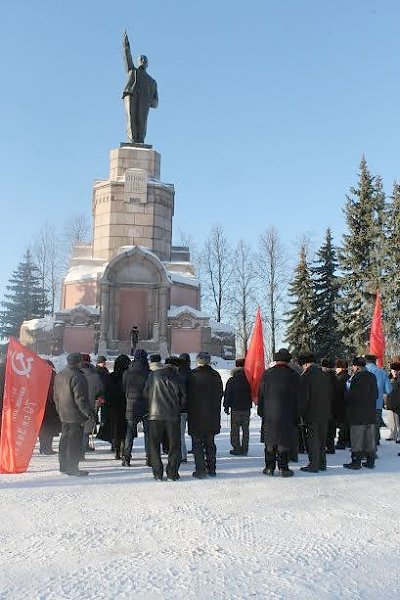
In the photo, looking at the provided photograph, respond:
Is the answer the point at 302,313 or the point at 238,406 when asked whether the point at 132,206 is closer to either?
the point at 302,313

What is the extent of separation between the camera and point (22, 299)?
49094 mm

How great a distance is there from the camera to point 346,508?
239 inches

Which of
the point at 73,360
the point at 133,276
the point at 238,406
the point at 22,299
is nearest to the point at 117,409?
the point at 73,360

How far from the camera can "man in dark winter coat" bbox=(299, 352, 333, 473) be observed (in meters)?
8.17

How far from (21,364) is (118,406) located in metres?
1.67

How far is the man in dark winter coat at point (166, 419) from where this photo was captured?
24.6 ft

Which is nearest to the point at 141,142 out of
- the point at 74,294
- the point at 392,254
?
the point at 74,294

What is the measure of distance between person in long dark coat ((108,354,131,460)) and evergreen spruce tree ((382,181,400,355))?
74.4 feet

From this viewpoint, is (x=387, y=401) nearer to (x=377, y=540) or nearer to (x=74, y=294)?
(x=377, y=540)

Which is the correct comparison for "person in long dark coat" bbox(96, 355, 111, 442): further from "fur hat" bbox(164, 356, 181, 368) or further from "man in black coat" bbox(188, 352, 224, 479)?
"man in black coat" bbox(188, 352, 224, 479)

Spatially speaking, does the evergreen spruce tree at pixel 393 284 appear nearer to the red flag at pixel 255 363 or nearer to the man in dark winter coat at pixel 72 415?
the red flag at pixel 255 363

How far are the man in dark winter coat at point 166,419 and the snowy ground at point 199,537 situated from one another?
31 centimetres

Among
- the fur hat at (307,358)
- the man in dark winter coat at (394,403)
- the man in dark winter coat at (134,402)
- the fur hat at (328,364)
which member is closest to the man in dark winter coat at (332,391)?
the fur hat at (328,364)

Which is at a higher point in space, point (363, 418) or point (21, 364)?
point (21, 364)
